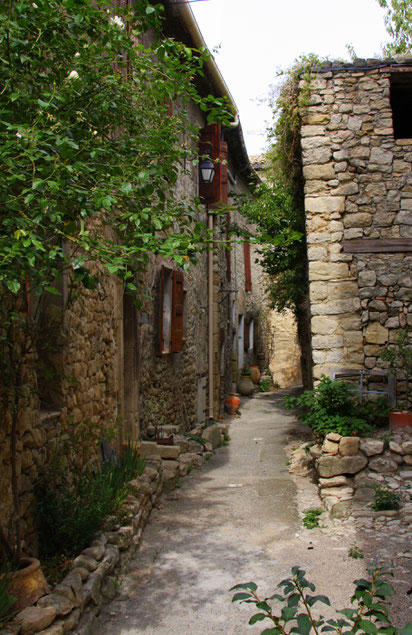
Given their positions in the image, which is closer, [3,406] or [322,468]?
A: [3,406]

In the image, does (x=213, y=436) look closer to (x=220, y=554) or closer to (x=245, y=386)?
(x=220, y=554)

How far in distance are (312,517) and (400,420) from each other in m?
1.51

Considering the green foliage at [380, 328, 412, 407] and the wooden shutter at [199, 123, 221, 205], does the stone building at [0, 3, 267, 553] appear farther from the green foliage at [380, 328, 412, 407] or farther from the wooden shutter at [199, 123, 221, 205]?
the green foliage at [380, 328, 412, 407]

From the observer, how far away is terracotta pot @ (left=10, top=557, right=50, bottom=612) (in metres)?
2.77

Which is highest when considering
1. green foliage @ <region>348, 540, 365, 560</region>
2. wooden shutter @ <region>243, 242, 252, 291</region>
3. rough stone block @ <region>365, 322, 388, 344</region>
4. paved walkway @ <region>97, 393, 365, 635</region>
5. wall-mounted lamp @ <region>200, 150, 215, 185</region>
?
wall-mounted lamp @ <region>200, 150, 215, 185</region>

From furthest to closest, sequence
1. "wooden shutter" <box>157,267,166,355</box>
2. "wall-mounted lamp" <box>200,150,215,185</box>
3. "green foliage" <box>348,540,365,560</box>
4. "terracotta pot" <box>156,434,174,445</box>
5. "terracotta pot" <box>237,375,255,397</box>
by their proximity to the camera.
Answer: "terracotta pot" <box>237,375,255,397</box> < "wall-mounted lamp" <box>200,150,215,185</box> < "wooden shutter" <box>157,267,166,355</box> < "terracotta pot" <box>156,434,174,445</box> < "green foliage" <box>348,540,365,560</box>

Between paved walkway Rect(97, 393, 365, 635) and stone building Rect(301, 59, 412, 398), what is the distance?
1.62m

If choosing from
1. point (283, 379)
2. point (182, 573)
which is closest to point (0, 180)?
point (182, 573)

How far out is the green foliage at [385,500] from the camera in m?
5.02

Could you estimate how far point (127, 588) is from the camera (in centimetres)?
371

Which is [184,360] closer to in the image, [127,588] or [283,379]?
[127,588]

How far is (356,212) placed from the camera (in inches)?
260

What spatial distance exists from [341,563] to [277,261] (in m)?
6.03

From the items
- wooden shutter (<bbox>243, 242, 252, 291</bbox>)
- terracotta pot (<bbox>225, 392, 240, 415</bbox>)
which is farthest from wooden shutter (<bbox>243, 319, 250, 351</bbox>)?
terracotta pot (<bbox>225, 392, 240, 415</bbox>)
